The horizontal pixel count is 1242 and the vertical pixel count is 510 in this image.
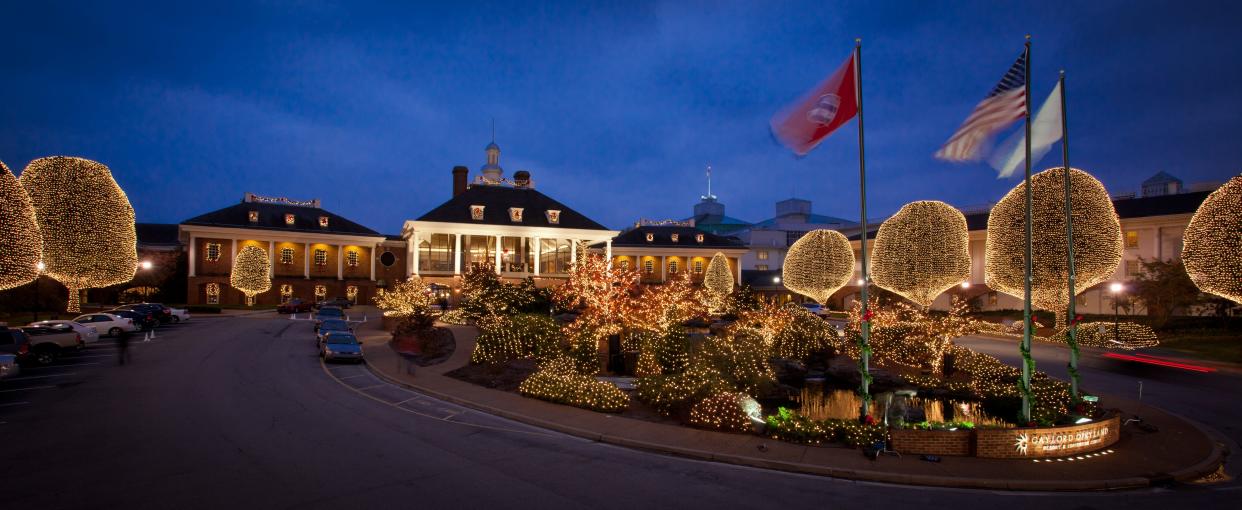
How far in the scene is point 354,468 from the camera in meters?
10.5

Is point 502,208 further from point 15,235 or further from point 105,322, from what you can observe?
point 15,235

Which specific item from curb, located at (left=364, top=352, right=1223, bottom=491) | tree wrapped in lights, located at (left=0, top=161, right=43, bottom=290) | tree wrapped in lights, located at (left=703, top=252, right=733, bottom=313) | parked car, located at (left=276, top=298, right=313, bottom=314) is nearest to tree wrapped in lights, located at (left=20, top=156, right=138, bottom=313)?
tree wrapped in lights, located at (left=0, top=161, right=43, bottom=290)

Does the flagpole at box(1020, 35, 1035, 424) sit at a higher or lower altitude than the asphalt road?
higher

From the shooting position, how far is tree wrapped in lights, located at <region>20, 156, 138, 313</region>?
34.3 metres

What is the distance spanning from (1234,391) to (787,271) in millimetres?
22377

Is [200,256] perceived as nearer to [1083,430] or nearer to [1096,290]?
[1083,430]

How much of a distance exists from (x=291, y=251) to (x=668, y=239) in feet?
143

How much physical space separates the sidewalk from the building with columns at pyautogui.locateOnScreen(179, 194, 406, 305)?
5660 centimetres

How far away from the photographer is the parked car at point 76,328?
26097 millimetres

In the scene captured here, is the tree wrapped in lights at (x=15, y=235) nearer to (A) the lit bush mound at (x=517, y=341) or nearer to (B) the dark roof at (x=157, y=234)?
(A) the lit bush mound at (x=517, y=341)

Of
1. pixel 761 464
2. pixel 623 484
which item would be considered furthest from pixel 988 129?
pixel 623 484

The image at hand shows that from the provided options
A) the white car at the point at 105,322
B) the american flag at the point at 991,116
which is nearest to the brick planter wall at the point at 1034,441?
the american flag at the point at 991,116

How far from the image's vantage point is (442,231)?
177ft

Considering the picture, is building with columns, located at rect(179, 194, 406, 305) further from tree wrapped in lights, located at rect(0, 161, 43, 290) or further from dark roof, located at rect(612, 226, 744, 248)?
tree wrapped in lights, located at rect(0, 161, 43, 290)
